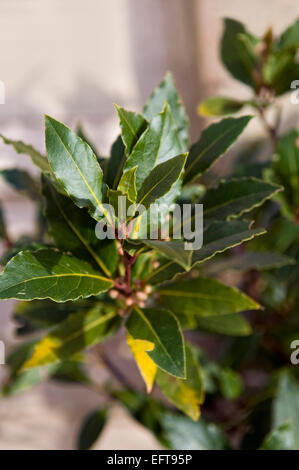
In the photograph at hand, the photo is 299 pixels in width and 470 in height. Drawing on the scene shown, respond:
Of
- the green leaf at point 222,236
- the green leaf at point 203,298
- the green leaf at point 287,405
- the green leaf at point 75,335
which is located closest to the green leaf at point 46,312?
the green leaf at point 75,335

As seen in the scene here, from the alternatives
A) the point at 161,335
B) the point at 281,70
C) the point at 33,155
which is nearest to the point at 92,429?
the point at 161,335

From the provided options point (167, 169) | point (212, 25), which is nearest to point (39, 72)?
point (212, 25)

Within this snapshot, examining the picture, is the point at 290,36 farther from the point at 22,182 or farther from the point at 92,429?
the point at 92,429

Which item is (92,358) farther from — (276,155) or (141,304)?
(276,155)

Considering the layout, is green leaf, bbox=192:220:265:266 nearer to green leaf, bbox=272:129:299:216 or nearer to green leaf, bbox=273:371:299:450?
green leaf, bbox=272:129:299:216

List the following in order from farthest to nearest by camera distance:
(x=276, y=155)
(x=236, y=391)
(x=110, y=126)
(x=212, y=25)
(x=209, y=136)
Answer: (x=110, y=126)
(x=212, y=25)
(x=236, y=391)
(x=276, y=155)
(x=209, y=136)

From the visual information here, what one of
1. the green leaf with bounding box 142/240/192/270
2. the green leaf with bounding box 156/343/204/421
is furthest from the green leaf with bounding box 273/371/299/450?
the green leaf with bounding box 142/240/192/270

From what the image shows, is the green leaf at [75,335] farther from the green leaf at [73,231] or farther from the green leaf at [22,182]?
the green leaf at [22,182]
